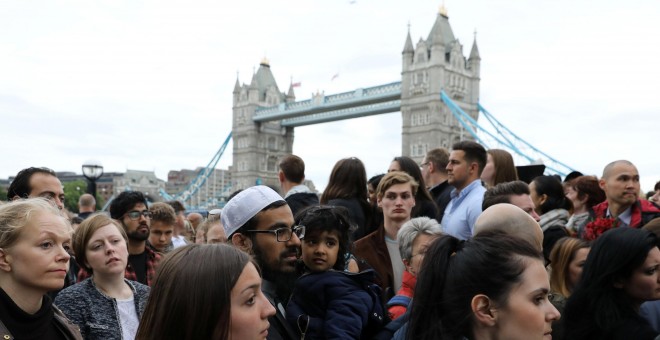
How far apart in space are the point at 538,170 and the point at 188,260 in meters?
5.47

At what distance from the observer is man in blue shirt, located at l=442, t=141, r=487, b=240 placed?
157 inches

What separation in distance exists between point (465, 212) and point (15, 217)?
2697mm

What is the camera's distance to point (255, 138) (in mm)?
65312

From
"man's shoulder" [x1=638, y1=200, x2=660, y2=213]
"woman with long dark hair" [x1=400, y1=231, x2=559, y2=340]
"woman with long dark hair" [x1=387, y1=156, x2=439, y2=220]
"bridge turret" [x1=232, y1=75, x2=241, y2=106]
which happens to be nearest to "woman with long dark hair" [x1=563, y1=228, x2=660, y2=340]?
"woman with long dark hair" [x1=400, y1=231, x2=559, y2=340]

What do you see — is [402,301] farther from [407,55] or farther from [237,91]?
[237,91]

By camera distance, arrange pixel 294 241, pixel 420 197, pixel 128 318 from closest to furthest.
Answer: pixel 294 241 → pixel 128 318 → pixel 420 197

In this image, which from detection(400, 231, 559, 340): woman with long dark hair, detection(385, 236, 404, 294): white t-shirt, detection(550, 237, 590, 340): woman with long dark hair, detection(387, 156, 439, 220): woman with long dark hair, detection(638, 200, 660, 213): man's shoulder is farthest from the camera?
detection(387, 156, 439, 220): woman with long dark hair

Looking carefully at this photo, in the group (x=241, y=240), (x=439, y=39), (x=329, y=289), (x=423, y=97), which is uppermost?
(x=439, y=39)

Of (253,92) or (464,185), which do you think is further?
(253,92)

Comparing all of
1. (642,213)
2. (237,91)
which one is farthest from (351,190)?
(237,91)

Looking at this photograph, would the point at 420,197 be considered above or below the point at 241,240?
above

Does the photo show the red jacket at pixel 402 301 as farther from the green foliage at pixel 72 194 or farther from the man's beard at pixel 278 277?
the green foliage at pixel 72 194

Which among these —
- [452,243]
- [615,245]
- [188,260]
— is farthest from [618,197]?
[188,260]

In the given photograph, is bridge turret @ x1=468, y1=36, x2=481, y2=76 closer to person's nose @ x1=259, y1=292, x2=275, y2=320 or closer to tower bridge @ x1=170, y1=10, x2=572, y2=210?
tower bridge @ x1=170, y1=10, x2=572, y2=210
